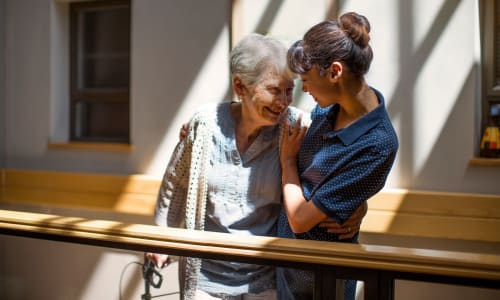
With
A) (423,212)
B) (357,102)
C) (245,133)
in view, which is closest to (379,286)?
(357,102)

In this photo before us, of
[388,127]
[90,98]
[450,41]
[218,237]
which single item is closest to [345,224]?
[388,127]

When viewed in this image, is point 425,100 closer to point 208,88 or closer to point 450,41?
point 450,41

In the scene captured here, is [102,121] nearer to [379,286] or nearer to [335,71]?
[335,71]

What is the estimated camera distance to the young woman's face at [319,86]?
5.98 feet

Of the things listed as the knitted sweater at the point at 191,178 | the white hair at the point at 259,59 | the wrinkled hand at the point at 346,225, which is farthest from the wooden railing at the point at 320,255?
the white hair at the point at 259,59

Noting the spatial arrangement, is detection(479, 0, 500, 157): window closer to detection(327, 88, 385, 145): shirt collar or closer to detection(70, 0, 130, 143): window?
detection(327, 88, 385, 145): shirt collar

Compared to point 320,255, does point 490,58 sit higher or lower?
higher

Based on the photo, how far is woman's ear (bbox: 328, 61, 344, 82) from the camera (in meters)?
1.79

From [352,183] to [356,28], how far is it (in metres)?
0.46

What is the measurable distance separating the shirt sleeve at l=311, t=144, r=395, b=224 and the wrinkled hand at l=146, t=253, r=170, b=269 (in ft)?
1.57

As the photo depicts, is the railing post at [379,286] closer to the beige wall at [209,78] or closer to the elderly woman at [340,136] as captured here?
the elderly woman at [340,136]

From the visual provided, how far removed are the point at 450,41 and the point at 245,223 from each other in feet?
7.21

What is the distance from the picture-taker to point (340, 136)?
1.80 m

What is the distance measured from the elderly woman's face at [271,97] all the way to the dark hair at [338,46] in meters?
0.24
